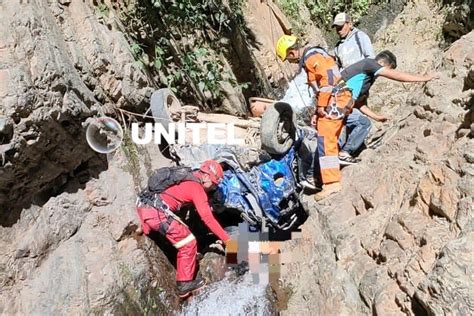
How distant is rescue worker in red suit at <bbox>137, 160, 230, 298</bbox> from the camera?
5664 mm

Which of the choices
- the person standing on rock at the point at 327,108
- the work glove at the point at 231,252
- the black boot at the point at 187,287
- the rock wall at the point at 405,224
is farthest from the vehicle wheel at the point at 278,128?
the black boot at the point at 187,287

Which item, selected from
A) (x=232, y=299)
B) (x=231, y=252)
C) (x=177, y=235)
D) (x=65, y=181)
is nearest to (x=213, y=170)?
(x=177, y=235)

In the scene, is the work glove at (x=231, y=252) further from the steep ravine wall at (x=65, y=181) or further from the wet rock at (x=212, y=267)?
the steep ravine wall at (x=65, y=181)

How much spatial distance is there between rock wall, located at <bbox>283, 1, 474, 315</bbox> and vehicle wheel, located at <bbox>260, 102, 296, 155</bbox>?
2.31 feet

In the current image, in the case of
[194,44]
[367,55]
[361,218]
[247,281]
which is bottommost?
[247,281]

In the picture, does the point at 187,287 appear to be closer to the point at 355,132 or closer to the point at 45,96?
the point at 45,96

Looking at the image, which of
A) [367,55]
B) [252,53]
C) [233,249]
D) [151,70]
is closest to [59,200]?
[233,249]

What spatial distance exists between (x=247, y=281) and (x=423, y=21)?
7.38 metres

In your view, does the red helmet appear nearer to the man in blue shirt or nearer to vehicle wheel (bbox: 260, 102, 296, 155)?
vehicle wheel (bbox: 260, 102, 296, 155)

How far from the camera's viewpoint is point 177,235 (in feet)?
18.7

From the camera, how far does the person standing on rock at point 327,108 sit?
223 inches

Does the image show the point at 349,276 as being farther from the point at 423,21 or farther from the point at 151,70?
the point at 423,21

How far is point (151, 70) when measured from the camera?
23.7ft

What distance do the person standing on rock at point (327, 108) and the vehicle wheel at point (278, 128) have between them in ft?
1.44
